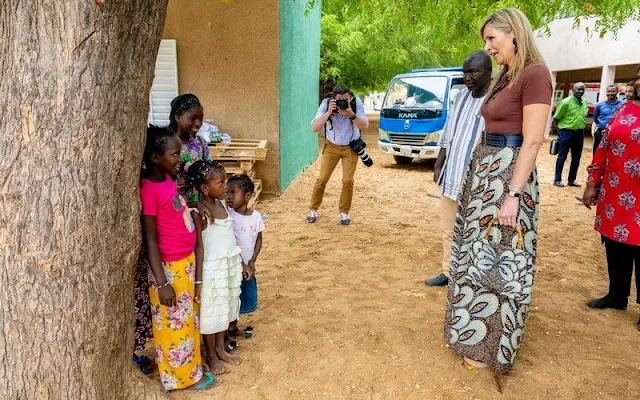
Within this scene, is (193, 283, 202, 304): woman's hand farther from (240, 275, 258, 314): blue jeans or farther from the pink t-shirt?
(240, 275, 258, 314): blue jeans

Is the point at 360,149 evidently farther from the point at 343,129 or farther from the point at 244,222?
the point at 244,222

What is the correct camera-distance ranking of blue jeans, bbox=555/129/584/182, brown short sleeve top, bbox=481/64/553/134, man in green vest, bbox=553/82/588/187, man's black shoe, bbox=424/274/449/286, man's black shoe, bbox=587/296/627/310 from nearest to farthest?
brown short sleeve top, bbox=481/64/553/134
man's black shoe, bbox=587/296/627/310
man's black shoe, bbox=424/274/449/286
man in green vest, bbox=553/82/588/187
blue jeans, bbox=555/129/584/182

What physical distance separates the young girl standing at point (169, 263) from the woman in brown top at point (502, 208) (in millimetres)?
1549

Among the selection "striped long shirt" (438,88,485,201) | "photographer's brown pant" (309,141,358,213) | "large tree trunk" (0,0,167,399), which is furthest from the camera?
"photographer's brown pant" (309,141,358,213)

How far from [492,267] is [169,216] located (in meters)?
1.76

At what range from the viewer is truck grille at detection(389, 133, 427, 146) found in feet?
34.5

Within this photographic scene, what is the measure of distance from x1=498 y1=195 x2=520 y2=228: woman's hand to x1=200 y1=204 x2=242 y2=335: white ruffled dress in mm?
1483

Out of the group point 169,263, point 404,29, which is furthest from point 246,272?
point 404,29

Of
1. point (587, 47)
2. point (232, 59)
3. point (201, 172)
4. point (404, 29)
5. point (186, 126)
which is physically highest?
point (587, 47)

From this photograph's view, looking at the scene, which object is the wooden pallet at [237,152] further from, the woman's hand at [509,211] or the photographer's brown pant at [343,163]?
the woman's hand at [509,211]

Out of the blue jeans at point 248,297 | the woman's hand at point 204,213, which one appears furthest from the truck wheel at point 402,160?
the woman's hand at point 204,213

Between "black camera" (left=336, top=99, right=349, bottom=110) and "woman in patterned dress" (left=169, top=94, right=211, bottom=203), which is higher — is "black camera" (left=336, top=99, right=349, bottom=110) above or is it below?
above

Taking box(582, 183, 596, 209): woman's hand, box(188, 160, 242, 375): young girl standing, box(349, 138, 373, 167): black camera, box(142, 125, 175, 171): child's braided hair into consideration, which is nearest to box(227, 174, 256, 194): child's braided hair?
box(188, 160, 242, 375): young girl standing

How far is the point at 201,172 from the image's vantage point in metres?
2.64
